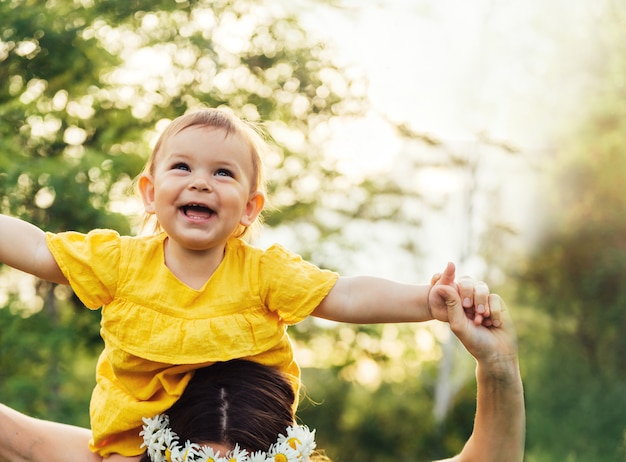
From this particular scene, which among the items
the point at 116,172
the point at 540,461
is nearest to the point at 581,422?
the point at 540,461

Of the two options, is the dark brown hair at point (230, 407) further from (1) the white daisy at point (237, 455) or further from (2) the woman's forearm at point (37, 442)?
(2) the woman's forearm at point (37, 442)

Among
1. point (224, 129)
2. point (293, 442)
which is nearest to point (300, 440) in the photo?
point (293, 442)

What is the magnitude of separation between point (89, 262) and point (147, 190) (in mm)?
218

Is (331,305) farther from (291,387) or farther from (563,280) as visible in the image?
(563,280)

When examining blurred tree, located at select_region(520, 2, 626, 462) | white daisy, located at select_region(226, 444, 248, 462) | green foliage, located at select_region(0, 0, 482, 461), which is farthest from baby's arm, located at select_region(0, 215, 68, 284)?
blurred tree, located at select_region(520, 2, 626, 462)

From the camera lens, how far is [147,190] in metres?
1.90

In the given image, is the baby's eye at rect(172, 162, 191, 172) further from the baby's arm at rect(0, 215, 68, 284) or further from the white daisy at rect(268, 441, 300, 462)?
the white daisy at rect(268, 441, 300, 462)

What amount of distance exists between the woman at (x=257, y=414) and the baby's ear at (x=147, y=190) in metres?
0.39

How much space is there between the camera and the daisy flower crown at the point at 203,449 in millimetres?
1805

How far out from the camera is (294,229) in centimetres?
752

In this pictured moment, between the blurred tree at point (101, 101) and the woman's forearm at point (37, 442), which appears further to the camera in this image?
the blurred tree at point (101, 101)

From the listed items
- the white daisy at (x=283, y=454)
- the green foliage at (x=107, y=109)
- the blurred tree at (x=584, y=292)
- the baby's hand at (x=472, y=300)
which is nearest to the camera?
the baby's hand at (x=472, y=300)

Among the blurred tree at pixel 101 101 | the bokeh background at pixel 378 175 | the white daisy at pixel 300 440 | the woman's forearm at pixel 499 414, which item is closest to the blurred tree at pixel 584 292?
the bokeh background at pixel 378 175

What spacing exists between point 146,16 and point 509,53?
4.17 meters
